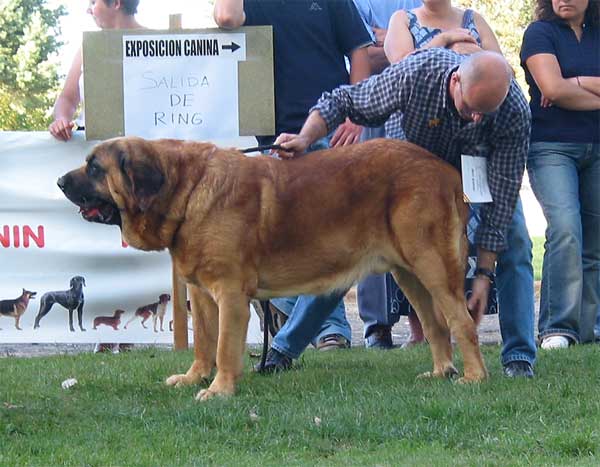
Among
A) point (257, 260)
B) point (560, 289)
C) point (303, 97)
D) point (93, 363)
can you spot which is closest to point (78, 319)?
point (93, 363)

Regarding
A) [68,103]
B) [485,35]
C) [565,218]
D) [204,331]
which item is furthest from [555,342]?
[68,103]

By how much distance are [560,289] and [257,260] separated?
2977 mm

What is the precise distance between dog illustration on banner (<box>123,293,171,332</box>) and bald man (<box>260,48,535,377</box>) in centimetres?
294

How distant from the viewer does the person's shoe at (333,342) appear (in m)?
7.70

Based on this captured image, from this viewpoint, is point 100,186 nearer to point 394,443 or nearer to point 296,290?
point 296,290

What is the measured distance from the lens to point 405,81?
5645 mm

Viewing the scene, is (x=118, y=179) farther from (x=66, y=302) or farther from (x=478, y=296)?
(x=66, y=302)

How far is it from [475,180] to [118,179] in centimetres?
185

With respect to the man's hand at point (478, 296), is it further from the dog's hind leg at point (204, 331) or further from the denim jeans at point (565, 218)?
the denim jeans at point (565, 218)

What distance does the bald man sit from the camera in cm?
562

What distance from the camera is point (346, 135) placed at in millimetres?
7184

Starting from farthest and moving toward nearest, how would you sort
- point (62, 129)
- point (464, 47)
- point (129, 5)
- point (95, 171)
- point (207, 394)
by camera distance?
point (62, 129)
point (129, 5)
point (464, 47)
point (95, 171)
point (207, 394)

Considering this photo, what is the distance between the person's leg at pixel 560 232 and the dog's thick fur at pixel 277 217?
209cm

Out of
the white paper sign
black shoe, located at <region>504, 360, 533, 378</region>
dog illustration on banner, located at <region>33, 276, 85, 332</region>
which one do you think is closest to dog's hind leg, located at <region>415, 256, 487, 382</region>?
black shoe, located at <region>504, 360, 533, 378</region>
